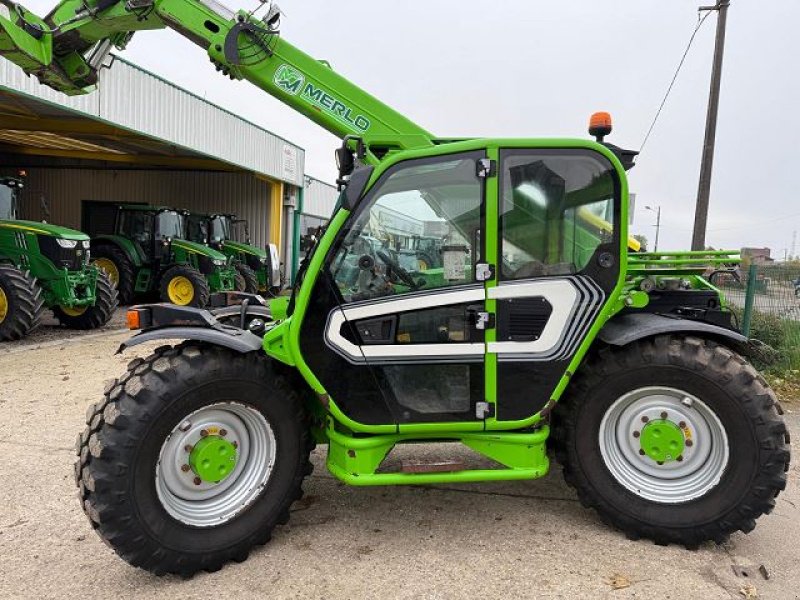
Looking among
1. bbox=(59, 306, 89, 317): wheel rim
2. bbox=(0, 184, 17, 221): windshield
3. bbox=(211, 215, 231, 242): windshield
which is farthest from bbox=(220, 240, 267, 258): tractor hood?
bbox=(0, 184, 17, 221): windshield

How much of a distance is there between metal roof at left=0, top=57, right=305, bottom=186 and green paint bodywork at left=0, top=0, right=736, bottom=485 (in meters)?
5.95

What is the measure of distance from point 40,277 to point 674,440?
9913 mm

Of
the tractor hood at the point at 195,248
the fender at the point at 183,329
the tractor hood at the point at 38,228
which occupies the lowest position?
the fender at the point at 183,329

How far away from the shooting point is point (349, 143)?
3.61m

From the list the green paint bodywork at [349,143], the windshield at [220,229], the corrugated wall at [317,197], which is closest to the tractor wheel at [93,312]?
the windshield at [220,229]

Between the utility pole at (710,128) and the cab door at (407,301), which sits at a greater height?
the utility pole at (710,128)

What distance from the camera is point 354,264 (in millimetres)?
3139

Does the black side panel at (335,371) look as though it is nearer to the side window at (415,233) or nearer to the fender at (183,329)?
the side window at (415,233)

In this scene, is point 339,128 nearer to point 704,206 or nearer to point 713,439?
point 713,439

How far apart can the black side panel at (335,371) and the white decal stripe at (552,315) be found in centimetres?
67

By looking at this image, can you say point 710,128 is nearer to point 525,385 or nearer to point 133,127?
point 525,385

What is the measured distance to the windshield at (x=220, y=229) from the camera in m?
16.5

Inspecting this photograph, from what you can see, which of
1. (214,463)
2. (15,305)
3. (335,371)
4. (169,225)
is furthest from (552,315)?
(169,225)

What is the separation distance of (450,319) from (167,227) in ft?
43.6
